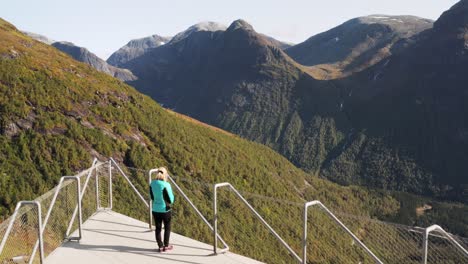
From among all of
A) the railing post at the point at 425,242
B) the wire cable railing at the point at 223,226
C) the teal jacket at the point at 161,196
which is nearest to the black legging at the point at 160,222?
the teal jacket at the point at 161,196

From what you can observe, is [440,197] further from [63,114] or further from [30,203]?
[30,203]

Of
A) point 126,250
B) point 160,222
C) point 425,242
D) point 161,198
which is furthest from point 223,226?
point 425,242

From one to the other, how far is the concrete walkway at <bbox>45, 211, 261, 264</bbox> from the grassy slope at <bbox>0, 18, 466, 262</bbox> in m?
23.5

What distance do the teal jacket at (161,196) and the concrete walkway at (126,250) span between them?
1074mm

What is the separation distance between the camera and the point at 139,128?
69750 millimetres

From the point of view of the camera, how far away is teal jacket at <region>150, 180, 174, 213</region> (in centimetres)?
915

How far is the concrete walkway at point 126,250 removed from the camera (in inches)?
363

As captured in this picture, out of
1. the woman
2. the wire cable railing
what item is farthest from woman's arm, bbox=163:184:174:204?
the wire cable railing

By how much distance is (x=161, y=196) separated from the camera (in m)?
9.22

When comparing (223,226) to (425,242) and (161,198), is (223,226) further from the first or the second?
(425,242)

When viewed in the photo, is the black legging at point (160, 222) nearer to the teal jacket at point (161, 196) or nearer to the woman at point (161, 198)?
the woman at point (161, 198)

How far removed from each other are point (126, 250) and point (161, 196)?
162cm

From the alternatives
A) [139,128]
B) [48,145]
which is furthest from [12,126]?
[139,128]

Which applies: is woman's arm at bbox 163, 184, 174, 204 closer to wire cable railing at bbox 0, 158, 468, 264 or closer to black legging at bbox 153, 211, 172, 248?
black legging at bbox 153, 211, 172, 248
